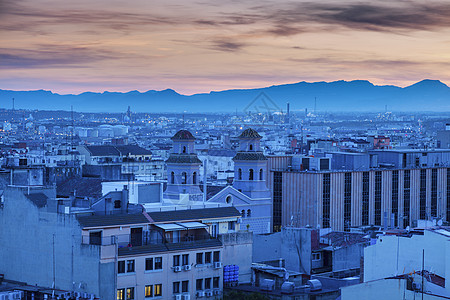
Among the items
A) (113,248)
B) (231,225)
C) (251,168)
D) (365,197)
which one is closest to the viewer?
(113,248)

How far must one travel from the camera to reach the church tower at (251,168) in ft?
192

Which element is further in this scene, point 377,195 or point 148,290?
point 377,195

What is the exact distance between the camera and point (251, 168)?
2317 inches

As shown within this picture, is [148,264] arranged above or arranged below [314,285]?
above

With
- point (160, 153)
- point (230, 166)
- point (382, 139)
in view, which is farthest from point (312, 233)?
point (382, 139)

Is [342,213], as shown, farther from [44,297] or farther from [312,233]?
[44,297]

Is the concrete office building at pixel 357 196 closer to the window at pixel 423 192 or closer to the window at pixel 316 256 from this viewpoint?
the window at pixel 423 192

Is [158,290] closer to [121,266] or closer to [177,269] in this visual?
[177,269]

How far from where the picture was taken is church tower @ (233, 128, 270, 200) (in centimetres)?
5866

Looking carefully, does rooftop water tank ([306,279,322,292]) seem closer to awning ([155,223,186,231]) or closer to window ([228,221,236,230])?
window ([228,221,236,230])

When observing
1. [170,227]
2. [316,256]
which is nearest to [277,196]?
[316,256]

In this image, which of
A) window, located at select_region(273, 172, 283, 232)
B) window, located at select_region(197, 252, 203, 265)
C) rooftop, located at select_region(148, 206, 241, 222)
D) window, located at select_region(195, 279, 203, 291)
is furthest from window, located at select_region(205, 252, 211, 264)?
window, located at select_region(273, 172, 283, 232)

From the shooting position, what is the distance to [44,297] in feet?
102

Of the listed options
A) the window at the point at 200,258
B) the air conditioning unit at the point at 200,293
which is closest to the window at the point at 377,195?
the window at the point at 200,258
